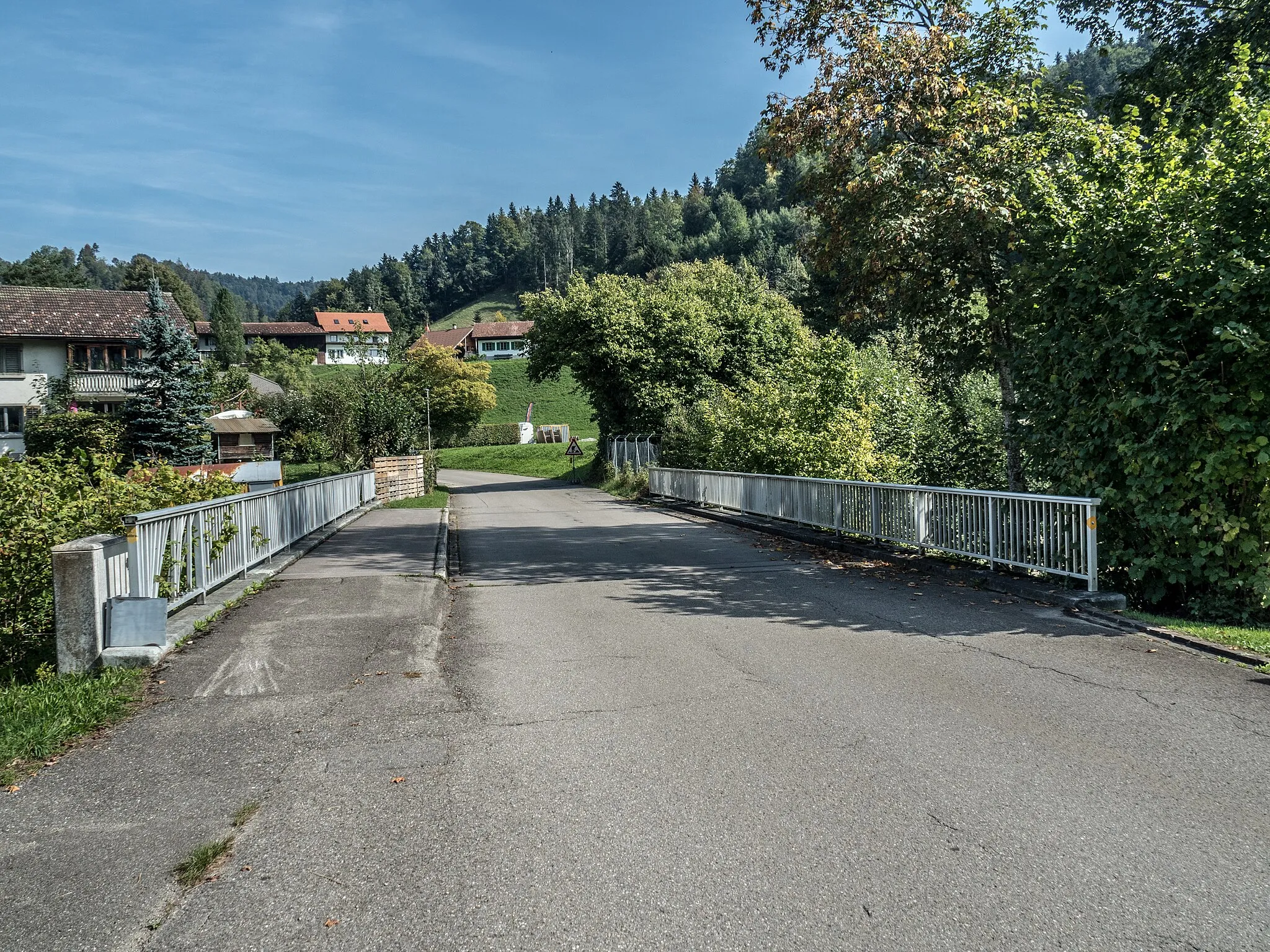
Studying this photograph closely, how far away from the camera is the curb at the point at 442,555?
13.2 meters

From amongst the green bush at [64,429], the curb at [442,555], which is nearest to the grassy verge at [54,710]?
the curb at [442,555]

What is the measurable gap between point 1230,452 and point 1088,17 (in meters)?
13.2

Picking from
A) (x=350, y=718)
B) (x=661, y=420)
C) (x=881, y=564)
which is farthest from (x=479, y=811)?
(x=661, y=420)

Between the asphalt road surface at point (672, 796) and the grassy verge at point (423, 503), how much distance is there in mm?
21077

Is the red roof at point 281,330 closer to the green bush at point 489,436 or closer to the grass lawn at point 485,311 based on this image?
the grass lawn at point 485,311

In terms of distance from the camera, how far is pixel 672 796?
14.5 ft

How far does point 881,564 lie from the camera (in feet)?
43.0

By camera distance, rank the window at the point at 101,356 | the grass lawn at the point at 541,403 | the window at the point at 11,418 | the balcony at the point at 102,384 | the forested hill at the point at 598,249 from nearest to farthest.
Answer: the window at the point at 11,418 → the balcony at the point at 102,384 → the window at the point at 101,356 → the grass lawn at the point at 541,403 → the forested hill at the point at 598,249

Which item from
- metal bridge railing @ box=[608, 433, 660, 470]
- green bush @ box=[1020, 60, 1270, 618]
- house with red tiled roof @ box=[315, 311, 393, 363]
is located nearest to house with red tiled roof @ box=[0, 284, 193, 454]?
metal bridge railing @ box=[608, 433, 660, 470]

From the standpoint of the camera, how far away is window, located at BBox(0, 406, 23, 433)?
4331 centimetres

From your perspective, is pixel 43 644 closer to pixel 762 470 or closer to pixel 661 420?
pixel 762 470

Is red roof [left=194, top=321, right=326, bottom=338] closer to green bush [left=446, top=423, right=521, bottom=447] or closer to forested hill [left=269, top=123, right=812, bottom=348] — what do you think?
forested hill [left=269, top=123, right=812, bottom=348]

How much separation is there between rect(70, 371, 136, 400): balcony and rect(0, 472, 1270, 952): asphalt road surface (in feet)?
136

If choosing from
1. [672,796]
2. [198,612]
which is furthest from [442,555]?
[672,796]
